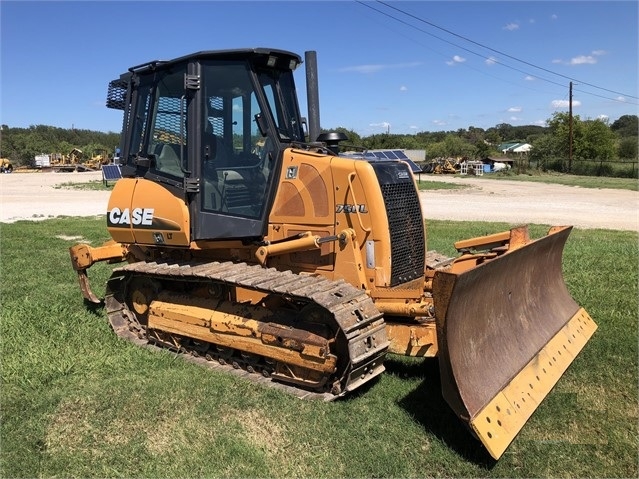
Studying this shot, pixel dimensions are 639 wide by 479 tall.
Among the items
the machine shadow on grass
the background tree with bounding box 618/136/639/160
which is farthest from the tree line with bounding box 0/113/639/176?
the machine shadow on grass

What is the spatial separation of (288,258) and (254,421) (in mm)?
1839

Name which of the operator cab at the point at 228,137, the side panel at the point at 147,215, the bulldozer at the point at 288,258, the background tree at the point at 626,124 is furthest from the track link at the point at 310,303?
the background tree at the point at 626,124

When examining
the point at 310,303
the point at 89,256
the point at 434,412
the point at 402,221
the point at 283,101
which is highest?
the point at 283,101

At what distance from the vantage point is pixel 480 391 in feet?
14.2

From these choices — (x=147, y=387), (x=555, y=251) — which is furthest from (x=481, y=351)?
(x=147, y=387)

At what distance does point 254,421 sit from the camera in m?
4.61

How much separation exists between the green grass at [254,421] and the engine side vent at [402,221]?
100 cm

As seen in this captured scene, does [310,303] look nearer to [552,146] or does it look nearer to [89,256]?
[89,256]

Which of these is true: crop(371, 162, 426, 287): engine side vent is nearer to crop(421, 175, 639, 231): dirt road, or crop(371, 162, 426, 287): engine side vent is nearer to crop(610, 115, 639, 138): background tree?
crop(421, 175, 639, 231): dirt road

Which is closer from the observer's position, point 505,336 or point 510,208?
point 505,336

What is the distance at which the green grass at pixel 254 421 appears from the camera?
4.01 meters

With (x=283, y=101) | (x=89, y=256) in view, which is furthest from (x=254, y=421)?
(x=89, y=256)

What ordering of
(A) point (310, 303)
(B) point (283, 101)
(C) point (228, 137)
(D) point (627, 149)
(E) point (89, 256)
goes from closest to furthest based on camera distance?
(A) point (310, 303) → (C) point (228, 137) → (B) point (283, 101) → (E) point (89, 256) → (D) point (627, 149)

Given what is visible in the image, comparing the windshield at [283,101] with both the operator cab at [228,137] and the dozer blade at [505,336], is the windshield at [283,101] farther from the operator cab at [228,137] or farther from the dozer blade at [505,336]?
the dozer blade at [505,336]
